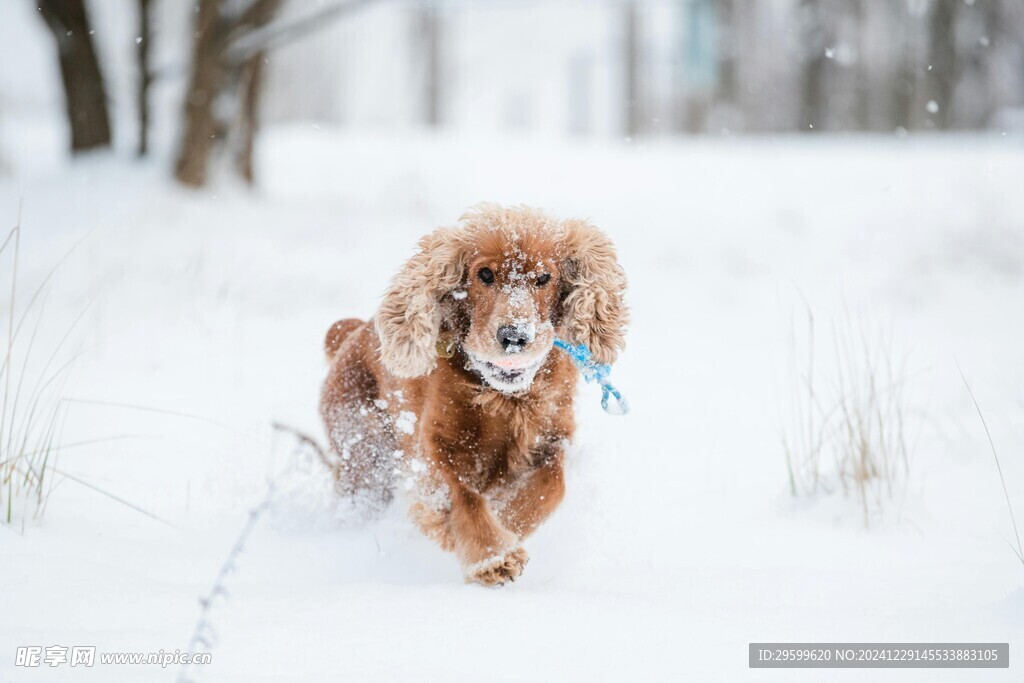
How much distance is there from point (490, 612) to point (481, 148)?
11787 millimetres

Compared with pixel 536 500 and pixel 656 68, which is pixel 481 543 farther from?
pixel 656 68

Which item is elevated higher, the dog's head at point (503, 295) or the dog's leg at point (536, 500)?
the dog's head at point (503, 295)

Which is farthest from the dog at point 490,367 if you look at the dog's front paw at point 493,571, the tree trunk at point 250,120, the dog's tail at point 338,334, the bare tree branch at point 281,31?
the tree trunk at point 250,120

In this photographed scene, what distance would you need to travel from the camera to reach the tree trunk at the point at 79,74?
8.34 meters

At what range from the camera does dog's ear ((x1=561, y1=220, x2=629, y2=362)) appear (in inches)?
110

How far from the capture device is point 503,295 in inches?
99.0

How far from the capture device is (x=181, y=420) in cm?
397

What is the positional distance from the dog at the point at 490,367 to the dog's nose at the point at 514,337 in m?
0.07

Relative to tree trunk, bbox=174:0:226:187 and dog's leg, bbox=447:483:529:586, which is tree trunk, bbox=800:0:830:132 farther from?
dog's leg, bbox=447:483:529:586

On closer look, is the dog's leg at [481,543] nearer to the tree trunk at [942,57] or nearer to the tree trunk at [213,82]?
the tree trunk at [213,82]

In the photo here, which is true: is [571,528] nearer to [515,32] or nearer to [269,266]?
[269,266]

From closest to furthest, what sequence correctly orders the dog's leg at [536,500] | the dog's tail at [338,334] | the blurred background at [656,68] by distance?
1. the dog's leg at [536,500]
2. the dog's tail at [338,334]
3. the blurred background at [656,68]

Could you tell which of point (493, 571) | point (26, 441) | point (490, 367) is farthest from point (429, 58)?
point (493, 571)

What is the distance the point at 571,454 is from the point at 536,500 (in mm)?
261
